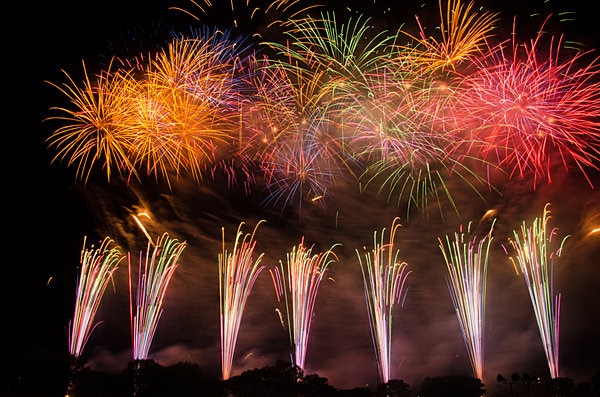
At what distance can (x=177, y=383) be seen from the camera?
18.2 m

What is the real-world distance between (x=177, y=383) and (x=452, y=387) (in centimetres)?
1361

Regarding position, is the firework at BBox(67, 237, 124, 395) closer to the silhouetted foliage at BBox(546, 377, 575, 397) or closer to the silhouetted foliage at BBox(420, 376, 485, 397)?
the silhouetted foliage at BBox(420, 376, 485, 397)

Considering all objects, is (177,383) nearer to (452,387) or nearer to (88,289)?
(88,289)

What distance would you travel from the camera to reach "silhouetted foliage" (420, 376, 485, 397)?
880 inches

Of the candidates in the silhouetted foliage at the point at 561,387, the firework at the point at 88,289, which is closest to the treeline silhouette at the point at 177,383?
the silhouetted foliage at the point at 561,387

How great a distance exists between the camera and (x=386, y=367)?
23.3 meters

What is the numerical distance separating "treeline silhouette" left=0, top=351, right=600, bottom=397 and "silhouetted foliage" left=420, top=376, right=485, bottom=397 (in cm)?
5

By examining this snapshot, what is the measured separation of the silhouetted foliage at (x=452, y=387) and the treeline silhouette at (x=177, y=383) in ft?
0.16

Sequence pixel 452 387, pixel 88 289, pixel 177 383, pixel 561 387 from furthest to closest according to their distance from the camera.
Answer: pixel 452 387 < pixel 88 289 < pixel 561 387 < pixel 177 383

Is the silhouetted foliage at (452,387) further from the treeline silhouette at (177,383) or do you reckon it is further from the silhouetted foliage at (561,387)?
the silhouetted foliage at (561,387)

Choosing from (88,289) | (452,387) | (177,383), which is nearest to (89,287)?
(88,289)

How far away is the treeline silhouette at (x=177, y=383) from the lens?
1611 centimetres

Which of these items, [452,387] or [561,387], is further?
[452,387]

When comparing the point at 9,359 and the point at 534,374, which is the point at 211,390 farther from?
the point at 534,374
